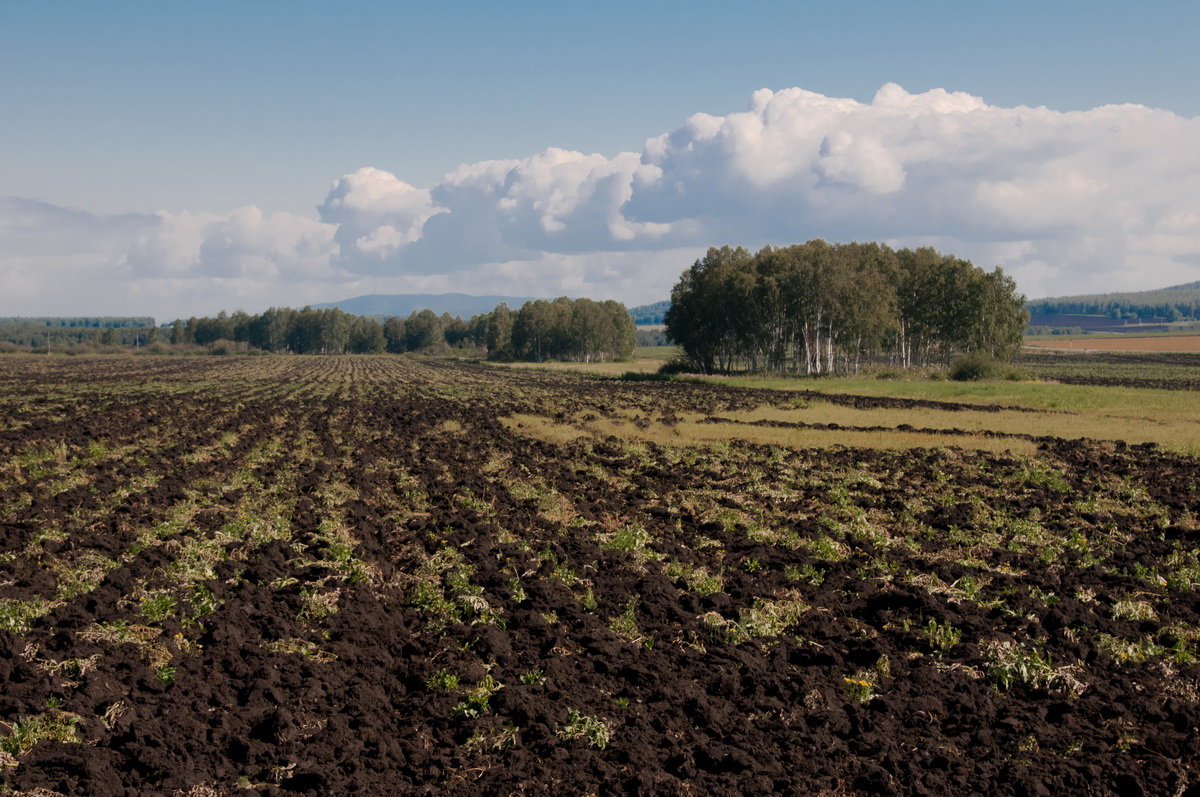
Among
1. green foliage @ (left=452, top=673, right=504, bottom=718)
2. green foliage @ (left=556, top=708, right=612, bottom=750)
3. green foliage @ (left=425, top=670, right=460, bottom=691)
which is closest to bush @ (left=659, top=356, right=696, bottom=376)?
green foliage @ (left=425, top=670, right=460, bottom=691)

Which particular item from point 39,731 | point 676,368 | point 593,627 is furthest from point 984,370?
point 39,731

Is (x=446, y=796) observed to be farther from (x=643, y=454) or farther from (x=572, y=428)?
(x=572, y=428)

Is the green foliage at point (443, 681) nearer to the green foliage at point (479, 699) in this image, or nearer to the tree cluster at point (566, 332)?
the green foliage at point (479, 699)

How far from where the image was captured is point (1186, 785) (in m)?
7.05

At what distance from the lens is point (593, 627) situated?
1067cm

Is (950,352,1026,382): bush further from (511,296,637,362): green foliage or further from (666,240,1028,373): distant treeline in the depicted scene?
(511,296,637,362): green foliage

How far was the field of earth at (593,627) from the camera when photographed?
24.2 ft

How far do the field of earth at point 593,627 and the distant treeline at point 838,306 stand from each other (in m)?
60.7

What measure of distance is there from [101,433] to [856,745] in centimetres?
3003

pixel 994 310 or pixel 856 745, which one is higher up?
pixel 994 310

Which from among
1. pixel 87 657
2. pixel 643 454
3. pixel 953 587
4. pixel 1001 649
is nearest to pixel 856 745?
pixel 1001 649

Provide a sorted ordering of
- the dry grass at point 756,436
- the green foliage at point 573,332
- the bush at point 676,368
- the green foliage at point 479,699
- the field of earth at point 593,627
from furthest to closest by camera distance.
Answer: the green foliage at point 573,332
the bush at point 676,368
the dry grass at point 756,436
the green foliage at point 479,699
the field of earth at point 593,627

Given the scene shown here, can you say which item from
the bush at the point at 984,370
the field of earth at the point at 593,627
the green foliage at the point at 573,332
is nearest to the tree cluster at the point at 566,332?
the green foliage at the point at 573,332

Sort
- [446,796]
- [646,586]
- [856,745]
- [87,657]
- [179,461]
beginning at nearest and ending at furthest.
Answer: [446,796]
[856,745]
[87,657]
[646,586]
[179,461]
